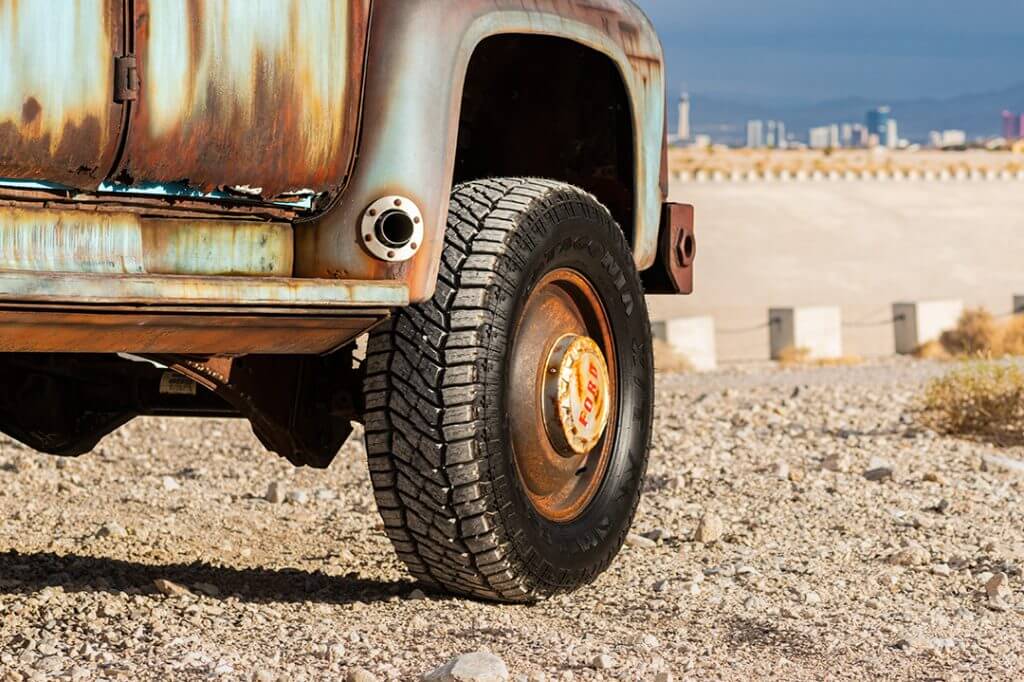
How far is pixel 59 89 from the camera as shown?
3111mm

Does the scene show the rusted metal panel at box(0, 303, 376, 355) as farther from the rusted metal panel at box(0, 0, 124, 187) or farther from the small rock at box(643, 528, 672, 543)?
the small rock at box(643, 528, 672, 543)

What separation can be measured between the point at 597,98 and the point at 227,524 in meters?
2.04

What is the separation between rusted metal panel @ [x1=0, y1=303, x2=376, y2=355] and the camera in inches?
126

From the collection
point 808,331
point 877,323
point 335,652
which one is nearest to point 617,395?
point 335,652

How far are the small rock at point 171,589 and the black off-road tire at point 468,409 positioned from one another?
0.59m

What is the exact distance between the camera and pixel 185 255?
3.42 m

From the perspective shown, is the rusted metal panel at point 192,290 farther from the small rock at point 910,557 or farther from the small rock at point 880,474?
the small rock at point 880,474

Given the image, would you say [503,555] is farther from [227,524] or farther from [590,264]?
[227,524]

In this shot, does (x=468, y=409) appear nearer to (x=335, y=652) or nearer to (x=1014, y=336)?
(x=335, y=652)

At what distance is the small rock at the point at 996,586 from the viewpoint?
15.1 ft

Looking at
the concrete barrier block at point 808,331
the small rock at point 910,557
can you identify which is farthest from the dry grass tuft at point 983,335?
the small rock at point 910,557

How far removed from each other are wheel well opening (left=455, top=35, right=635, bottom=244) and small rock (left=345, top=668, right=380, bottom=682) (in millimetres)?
1908

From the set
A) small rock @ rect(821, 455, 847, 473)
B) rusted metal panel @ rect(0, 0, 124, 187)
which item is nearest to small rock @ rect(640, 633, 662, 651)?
rusted metal panel @ rect(0, 0, 124, 187)

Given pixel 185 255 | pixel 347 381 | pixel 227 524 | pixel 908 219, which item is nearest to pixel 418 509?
pixel 347 381
